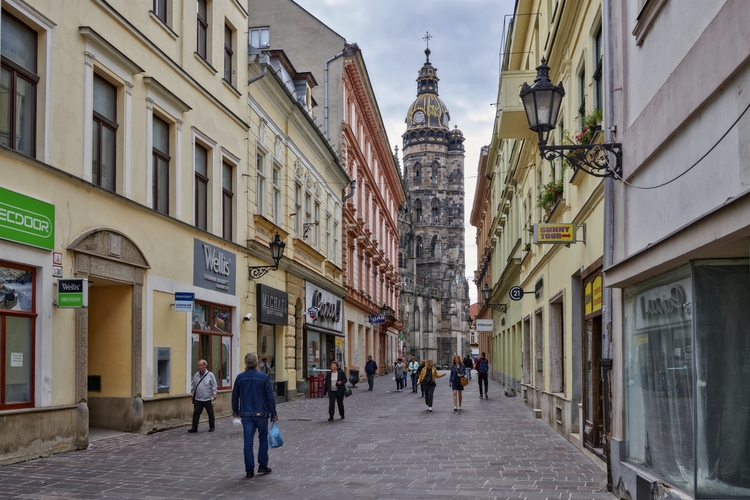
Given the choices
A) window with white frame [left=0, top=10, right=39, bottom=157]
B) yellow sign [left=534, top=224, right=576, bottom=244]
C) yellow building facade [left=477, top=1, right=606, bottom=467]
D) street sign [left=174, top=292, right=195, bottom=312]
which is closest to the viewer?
window with white frame [left=0, top=10, right=39, bottom=157]

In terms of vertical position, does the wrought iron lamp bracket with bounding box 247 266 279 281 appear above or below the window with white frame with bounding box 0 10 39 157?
below

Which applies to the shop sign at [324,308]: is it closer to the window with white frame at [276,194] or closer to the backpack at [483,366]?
the window with white frame at [276,194]

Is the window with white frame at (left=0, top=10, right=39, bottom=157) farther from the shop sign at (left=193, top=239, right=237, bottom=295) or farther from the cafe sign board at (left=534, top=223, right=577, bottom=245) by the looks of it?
the cafe sign board at (left=534, top=223, right=577, bottom=245)

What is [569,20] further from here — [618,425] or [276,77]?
[276,77]

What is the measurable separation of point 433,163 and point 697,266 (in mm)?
110296

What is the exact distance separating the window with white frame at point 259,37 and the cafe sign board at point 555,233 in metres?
22.6

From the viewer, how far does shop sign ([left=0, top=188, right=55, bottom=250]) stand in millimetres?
11664

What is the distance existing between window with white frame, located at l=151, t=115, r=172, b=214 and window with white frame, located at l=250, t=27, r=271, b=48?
53.6ft

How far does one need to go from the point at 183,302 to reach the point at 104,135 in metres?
3.86

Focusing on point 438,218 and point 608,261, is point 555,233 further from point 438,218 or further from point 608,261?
point 438,218

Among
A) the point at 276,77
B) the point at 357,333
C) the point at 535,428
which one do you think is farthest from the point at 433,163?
the point at 535,428

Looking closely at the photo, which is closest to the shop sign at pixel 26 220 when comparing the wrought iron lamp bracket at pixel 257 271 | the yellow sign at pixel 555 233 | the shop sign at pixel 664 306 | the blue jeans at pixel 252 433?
the blue jeans at pixel 252 433

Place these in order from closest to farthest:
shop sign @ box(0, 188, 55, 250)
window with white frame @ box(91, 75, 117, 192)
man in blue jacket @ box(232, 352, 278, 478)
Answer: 1. man in blue jacket @ box(232, 352, 278, 478)
2. shop sign @ box(0, 188, 55, 250)
3. window with white frame @ box(91, 75, 117, 192)

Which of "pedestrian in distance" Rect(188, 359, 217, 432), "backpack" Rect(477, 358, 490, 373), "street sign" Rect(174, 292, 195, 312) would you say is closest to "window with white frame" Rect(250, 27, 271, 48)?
"backpack" Rect(477, 358, 490, 373)
